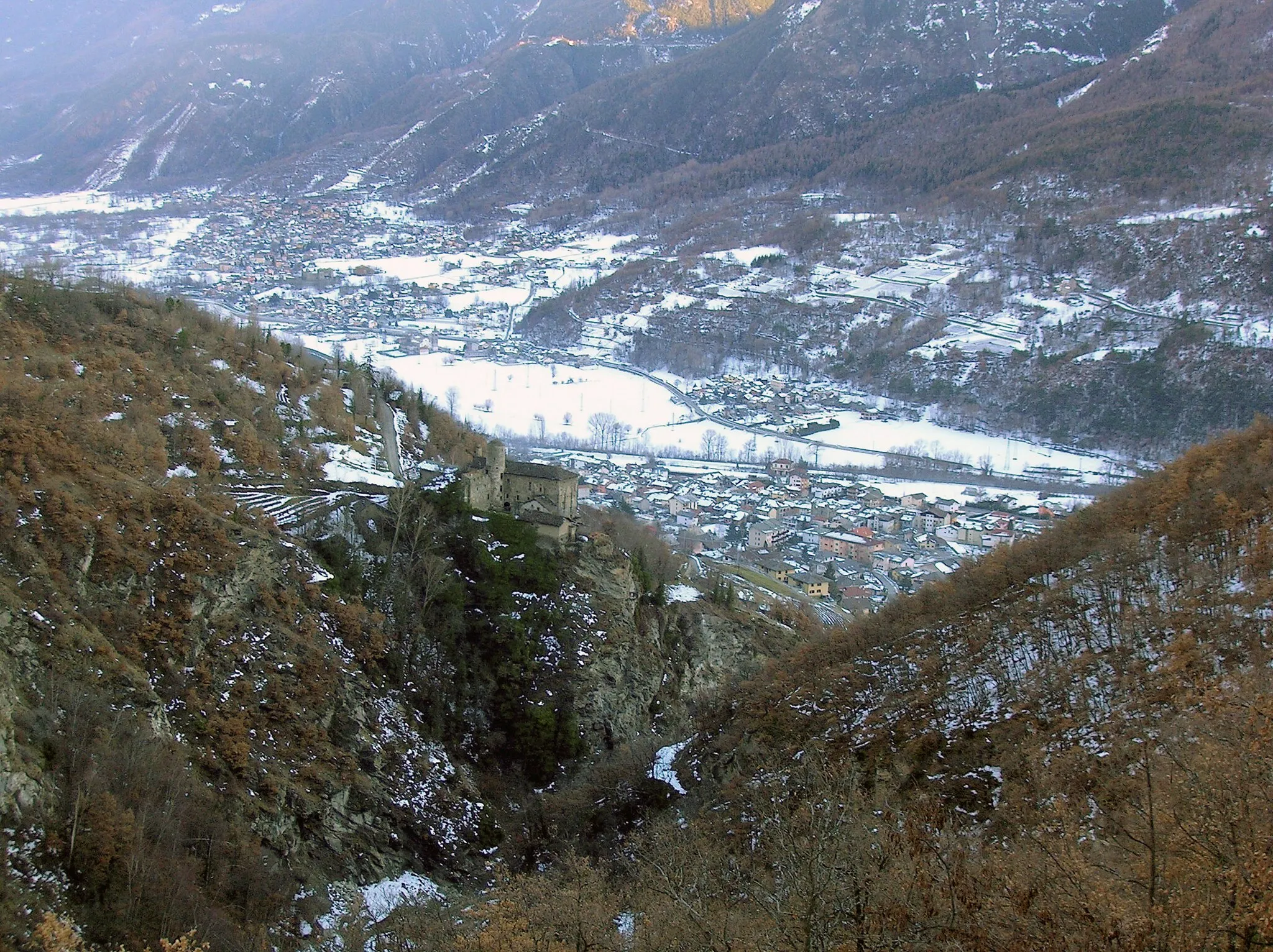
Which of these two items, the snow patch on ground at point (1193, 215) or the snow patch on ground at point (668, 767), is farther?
the snow patch on ground at point (1193, 215)

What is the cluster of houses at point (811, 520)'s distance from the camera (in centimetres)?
3962

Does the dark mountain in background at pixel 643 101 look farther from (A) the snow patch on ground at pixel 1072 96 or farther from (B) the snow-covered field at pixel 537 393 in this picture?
(B) the snow-covered field at pixel 537 393

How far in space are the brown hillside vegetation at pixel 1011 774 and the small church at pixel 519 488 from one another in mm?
6953

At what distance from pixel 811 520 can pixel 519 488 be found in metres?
25.7

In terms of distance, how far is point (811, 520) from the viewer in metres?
47.4

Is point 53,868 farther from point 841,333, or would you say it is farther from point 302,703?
point 841,333

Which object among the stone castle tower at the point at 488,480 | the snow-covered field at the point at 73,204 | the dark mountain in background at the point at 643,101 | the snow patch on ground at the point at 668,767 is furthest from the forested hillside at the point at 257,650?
the snow-covered field at the point at 73,204

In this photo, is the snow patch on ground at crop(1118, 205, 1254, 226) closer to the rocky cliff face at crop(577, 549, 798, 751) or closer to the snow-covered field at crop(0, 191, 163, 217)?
the rocky cliff face at crop(577, 549, 798, 751)

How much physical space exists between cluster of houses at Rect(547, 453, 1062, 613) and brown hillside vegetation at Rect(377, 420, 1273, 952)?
17.1 meters

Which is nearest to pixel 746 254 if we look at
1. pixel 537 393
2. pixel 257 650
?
pixel 537 393

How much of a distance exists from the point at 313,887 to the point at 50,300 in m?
16.8

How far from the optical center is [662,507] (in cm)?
4747

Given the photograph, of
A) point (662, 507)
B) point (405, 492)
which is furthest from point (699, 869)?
point (662, 507)

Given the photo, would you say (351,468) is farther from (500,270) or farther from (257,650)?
(500,270)
